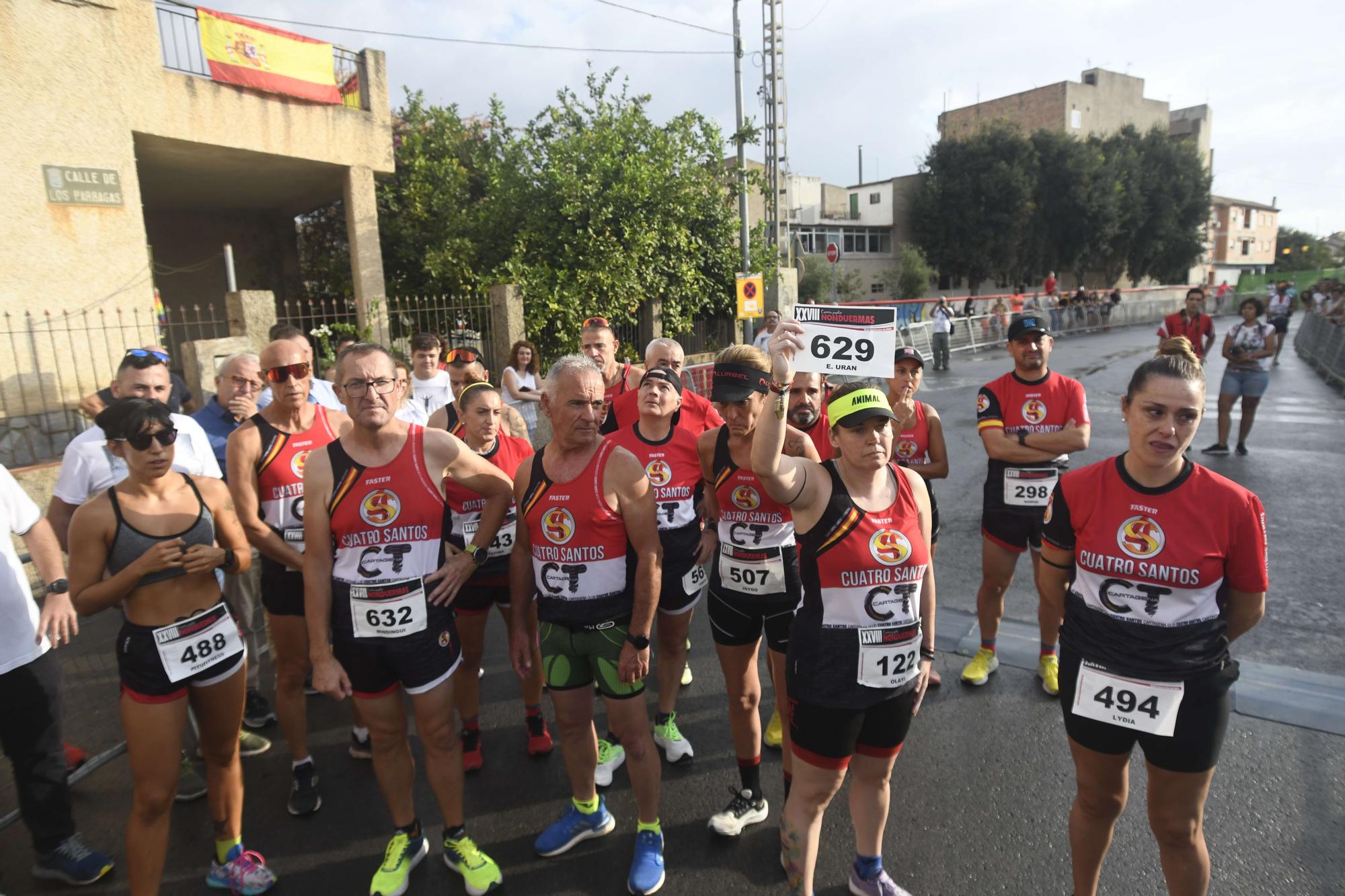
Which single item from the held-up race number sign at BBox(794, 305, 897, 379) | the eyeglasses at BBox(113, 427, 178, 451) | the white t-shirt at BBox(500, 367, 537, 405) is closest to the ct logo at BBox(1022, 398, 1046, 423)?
the held-up race number sign at BBox(794, 305, 897, 379)

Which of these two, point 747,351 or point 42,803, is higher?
point 747,351

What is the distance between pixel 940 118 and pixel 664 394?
204ft

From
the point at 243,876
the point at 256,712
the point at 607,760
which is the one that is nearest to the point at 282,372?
the point at 256,712

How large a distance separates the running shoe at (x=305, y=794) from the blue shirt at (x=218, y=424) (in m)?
1.86

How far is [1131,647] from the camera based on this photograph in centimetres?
254

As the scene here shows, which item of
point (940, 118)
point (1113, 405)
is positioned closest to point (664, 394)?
point (1113, 405)

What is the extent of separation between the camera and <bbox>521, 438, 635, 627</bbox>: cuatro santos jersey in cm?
306

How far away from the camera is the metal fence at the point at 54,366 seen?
318 inches

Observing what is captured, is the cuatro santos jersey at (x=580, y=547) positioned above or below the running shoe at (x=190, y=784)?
above

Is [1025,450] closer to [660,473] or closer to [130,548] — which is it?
[660,473]

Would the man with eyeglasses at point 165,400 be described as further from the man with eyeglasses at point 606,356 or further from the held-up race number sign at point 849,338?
the held-up race number sign at point 849,338

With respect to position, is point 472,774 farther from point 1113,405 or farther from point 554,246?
point 1113,405

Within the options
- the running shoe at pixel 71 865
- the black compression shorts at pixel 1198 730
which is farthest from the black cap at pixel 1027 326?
the running shoe at pixel 71 865

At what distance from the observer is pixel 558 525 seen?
3.07 m
